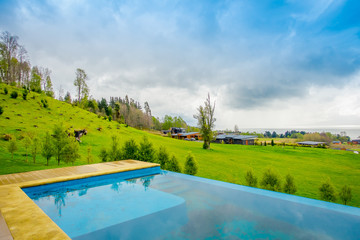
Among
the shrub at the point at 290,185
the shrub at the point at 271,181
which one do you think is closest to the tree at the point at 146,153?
the shrub at the point at 271,181

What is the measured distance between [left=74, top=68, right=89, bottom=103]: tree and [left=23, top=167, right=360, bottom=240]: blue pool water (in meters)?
38.2

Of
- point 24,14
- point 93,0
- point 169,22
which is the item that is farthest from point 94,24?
point 169,22

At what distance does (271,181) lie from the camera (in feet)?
22.7

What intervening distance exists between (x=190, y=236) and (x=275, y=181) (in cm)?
499

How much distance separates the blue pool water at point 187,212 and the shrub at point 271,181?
1596 mm

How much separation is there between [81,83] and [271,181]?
1644 inches

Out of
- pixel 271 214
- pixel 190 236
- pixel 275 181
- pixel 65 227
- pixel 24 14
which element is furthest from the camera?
pixel 24 14

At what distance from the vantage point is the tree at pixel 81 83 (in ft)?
125

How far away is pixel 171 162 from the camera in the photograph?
30.5 feet

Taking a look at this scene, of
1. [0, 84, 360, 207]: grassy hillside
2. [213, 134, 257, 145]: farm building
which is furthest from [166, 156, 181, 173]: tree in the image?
[213, 134, 257, 145]: farm building

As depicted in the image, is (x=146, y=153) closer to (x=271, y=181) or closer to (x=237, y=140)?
(x=271, y=181)

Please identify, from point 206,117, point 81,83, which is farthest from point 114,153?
point 81,83

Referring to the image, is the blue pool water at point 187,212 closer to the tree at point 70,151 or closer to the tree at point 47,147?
the tree at point 70,151

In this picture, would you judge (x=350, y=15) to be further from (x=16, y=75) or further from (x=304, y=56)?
(x=16, y=75)
